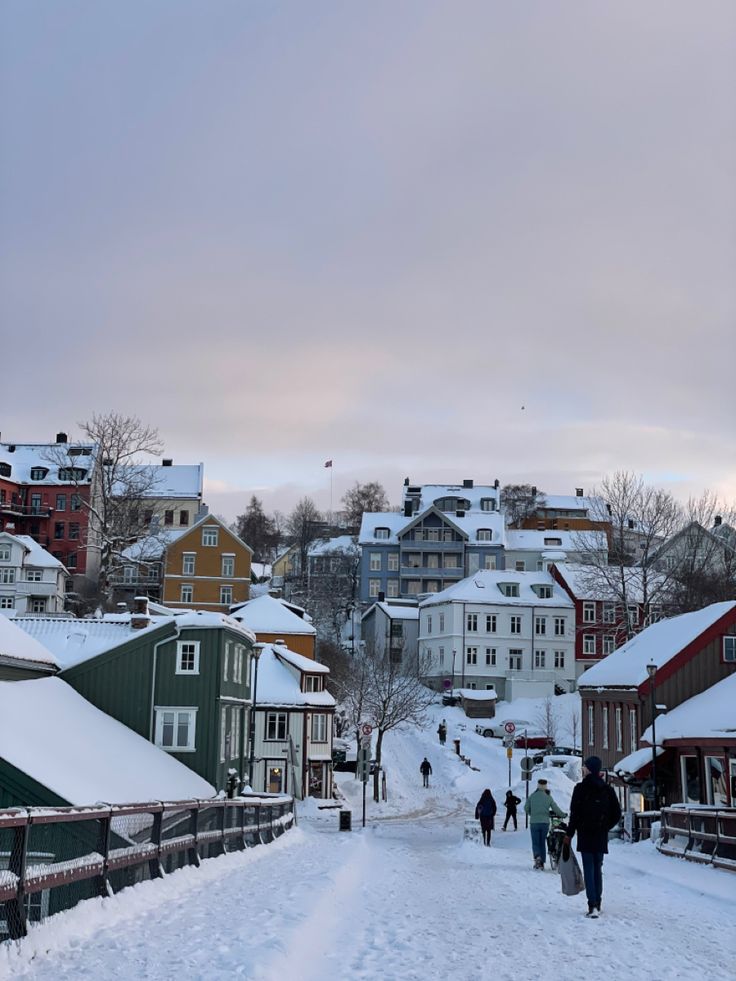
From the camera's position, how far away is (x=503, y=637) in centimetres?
9688

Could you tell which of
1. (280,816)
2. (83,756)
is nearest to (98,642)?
(83,756)

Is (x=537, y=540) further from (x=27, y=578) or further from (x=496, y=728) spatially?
(x=27, y=578)

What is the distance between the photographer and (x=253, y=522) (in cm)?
16325

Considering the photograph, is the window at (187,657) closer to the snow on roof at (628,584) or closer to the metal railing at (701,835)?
the metal railing at (701,835)

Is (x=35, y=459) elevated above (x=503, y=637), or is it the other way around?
(x=35, y=459)

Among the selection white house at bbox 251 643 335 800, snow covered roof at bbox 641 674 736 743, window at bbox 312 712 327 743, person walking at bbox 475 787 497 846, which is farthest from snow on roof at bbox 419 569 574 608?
person walking at bbox 475 787 497 846

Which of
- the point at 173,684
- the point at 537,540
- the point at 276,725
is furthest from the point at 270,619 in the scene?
the point at 537,540

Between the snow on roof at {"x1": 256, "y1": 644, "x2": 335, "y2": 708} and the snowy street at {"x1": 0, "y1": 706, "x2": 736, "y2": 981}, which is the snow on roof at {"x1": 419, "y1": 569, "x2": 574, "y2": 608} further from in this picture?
the snowy street at {"x1": 0, "y1": 706, "x2": 736, "y2": 981}

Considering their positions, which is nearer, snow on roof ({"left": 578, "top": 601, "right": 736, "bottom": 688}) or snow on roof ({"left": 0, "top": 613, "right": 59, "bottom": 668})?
snow on roof ({"left": 0, "top": 613, "right": 59, "bottom": 668})

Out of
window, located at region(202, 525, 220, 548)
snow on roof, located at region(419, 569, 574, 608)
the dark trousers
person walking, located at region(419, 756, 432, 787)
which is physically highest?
window, located at region(202, 525, 220, 548)

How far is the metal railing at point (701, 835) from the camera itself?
814 inches

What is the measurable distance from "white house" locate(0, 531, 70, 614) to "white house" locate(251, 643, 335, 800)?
3529 centimetres

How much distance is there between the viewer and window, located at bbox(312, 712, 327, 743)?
204ft

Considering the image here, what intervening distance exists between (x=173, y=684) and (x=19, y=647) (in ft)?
20.1
